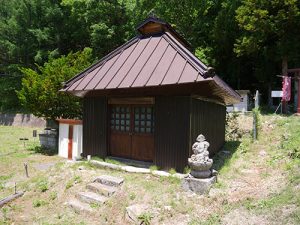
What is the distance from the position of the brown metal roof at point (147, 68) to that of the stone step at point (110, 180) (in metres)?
2.87

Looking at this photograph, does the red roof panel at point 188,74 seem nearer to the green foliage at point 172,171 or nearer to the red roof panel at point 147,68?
the red roof panel at point 147,68

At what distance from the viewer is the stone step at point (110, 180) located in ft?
29.6

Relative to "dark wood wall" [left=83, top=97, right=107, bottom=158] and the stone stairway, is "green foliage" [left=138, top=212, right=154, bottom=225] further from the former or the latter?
"dark wood wall" [left=83, top=97, right=107, bottom=158]

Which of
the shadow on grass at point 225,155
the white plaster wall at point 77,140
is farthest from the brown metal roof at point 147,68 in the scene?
the shadow on grass at point 225,155

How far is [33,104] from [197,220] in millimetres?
11526

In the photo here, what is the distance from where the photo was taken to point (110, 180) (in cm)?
918

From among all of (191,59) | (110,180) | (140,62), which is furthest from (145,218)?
(140,62)

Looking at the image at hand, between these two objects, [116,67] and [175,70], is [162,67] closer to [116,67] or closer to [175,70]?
[175,70]

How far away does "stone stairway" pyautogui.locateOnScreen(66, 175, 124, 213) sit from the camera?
8.30m

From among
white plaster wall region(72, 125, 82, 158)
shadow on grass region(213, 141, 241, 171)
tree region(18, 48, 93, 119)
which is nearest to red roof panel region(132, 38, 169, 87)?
shadow on grass region(213, 141, 241, 171)

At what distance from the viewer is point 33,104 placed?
15.7m

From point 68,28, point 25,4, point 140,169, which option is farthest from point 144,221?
point 25,4

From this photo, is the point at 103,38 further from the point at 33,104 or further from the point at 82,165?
the point at 82,165

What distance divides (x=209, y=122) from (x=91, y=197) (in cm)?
552
